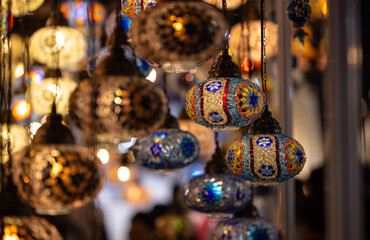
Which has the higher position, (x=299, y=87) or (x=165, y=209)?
(x=299, y=87)

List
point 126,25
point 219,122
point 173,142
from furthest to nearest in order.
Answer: point 126,25
point 173,142
point 219,122

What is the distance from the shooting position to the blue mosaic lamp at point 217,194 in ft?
6.60

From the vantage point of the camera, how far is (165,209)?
5.32 metres

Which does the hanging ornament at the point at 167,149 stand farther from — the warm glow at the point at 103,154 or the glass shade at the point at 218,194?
the warm glow at the point at 103,154

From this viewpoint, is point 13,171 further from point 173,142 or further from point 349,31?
point 349,31

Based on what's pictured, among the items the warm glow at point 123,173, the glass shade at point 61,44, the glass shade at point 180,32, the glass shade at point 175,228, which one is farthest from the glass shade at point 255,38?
the warm glow at point 123,173

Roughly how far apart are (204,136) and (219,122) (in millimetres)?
1140

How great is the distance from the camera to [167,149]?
2.03 metres

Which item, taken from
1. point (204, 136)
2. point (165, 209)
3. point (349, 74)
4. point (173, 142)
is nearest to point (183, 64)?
point (173, 142)

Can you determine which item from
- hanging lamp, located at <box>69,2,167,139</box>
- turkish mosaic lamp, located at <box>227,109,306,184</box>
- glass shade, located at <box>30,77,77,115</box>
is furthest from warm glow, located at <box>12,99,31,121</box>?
hanging lamp, located at <box>69,2,167,139</box>

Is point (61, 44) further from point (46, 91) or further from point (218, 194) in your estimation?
point (218, 194)

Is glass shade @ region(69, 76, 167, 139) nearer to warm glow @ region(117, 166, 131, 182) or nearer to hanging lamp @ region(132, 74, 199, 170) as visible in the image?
hanging lamp @ region(132, 74, 199, 170)

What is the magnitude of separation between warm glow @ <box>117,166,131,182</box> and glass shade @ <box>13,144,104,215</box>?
3664mm

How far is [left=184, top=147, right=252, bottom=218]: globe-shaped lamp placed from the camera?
201 cm
